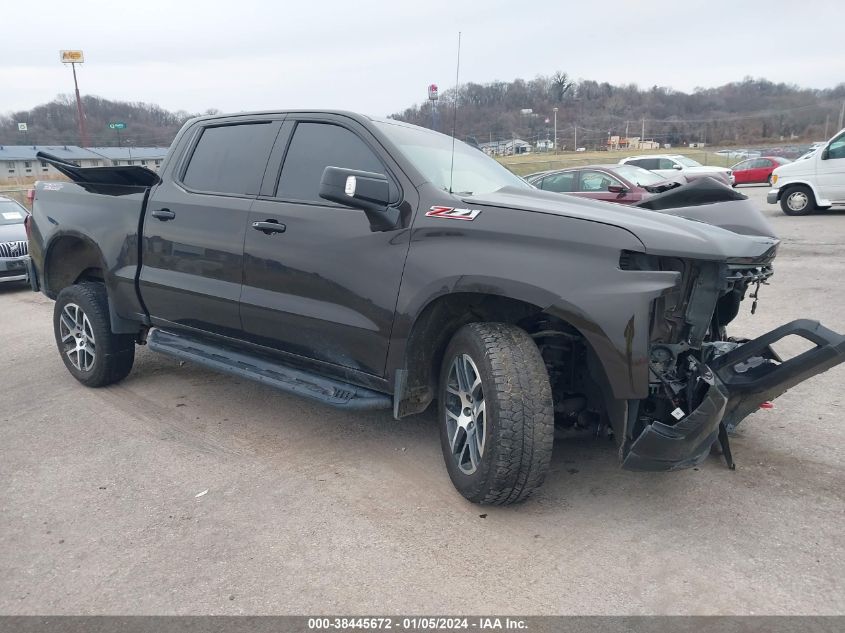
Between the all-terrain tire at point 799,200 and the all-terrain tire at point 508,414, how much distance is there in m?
14.8

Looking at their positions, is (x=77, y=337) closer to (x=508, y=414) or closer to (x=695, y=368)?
(x=508, y=414)

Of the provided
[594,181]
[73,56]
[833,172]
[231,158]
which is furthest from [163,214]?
[73,56]

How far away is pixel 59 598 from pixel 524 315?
232 cm

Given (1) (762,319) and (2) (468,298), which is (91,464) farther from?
(1) (762,319)

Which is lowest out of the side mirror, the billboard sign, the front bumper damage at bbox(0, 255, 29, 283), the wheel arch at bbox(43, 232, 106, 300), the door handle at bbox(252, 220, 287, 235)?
the front bumper damage at bbox(0, 255, 29, 283)

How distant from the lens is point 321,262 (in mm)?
3600

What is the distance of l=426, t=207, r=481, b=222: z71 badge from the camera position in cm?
312

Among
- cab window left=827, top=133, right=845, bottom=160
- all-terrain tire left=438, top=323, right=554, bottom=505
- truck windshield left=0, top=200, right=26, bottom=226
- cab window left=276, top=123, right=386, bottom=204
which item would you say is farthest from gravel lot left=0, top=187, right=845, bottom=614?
cab window left=827, top=133, right=845, bottom=160

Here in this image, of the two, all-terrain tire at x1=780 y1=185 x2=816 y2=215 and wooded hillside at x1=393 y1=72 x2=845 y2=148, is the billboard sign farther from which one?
all-terrain tire at x1=780 y1=185 x2=816 y2=215

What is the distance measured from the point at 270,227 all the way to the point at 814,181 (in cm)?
1471

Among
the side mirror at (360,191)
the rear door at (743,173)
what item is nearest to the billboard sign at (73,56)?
the rear door at (743,173)

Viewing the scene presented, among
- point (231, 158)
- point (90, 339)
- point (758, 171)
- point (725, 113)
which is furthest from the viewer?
point (725, 113)

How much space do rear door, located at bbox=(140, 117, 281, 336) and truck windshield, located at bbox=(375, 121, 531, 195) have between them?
85 cm

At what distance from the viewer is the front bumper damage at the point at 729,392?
8.98 feet
